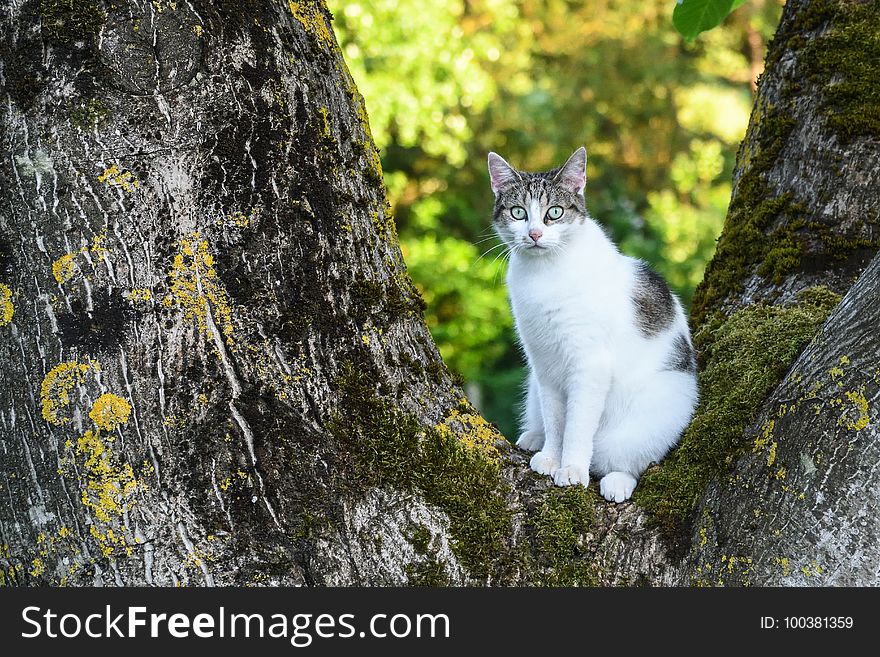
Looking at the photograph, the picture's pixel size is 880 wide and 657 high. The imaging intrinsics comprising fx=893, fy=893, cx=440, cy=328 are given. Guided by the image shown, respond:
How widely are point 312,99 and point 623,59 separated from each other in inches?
539

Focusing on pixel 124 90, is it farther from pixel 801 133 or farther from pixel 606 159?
pixel 606 159

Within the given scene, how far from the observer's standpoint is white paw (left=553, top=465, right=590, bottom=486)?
284cm

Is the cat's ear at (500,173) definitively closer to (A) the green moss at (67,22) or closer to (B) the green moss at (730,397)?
(B) the green moss at (730,397)

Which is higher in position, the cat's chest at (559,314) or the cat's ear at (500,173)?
the cat's ear at (500,173)

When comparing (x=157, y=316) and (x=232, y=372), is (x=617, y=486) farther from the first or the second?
(x=157, y=316)

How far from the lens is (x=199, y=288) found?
232cm

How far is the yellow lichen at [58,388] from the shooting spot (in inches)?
88.6

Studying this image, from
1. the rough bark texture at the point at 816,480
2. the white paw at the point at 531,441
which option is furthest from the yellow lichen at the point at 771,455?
the white paw at the point at 531,441

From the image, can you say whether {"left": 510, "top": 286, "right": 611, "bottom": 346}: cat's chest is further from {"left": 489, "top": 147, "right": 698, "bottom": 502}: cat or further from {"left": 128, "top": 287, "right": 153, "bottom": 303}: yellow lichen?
{"left": 128, "top": 287, "right": 153, "bottom": 303}: yellow lichen

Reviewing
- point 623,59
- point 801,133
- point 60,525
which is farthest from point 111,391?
point 623,59

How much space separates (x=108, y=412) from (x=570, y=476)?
1430mm

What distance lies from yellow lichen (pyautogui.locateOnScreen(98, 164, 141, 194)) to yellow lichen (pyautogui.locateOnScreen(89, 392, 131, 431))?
53cm

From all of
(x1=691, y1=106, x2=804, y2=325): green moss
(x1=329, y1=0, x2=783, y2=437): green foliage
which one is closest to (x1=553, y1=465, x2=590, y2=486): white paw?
(x1=691, y1=106, x2=804, y2=325): green moss

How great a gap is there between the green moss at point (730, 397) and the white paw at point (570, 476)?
194 mm
